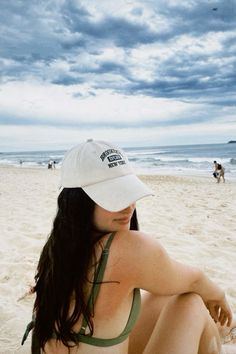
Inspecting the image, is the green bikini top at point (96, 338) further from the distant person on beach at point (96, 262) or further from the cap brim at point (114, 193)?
the cap brim at point (114, 193)

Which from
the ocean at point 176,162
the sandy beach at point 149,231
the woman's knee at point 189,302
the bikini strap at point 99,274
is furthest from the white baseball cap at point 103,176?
the ocean at point 176,162

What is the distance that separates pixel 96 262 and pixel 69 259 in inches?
4.5

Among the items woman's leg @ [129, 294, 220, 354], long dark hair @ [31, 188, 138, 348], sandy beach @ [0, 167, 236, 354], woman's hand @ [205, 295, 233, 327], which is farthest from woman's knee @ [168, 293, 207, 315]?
sandy beach @ [0, 167, 236, 354]

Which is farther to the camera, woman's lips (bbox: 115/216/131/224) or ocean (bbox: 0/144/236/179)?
ocean (bbox: 0/144/236/179)

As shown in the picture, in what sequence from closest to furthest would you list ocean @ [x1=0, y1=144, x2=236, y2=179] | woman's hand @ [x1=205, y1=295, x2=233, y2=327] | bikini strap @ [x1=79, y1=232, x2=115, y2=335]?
bikini strap @ [x1=79, y1=232, x2=115, y2=335] < woman's hand @ [x1=205, y1=295, x2=233, y2=327] < ocean @ [x1=0, y1=144, x2=236, y2=179]

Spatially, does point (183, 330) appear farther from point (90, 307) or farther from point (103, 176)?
point (103, 176)

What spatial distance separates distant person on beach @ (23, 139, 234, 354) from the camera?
127 cm

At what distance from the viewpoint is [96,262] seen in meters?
1.26

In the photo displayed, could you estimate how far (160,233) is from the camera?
16.7 feet

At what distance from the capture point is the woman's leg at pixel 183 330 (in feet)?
5.01

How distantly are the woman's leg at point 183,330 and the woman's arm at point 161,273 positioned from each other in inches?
3.1

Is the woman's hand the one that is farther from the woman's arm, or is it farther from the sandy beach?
the sandy beach

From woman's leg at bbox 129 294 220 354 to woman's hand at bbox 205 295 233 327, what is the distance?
0.11 meters

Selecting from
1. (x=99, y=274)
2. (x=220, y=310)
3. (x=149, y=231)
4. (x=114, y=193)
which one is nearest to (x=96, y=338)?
(x=99, y=274)
